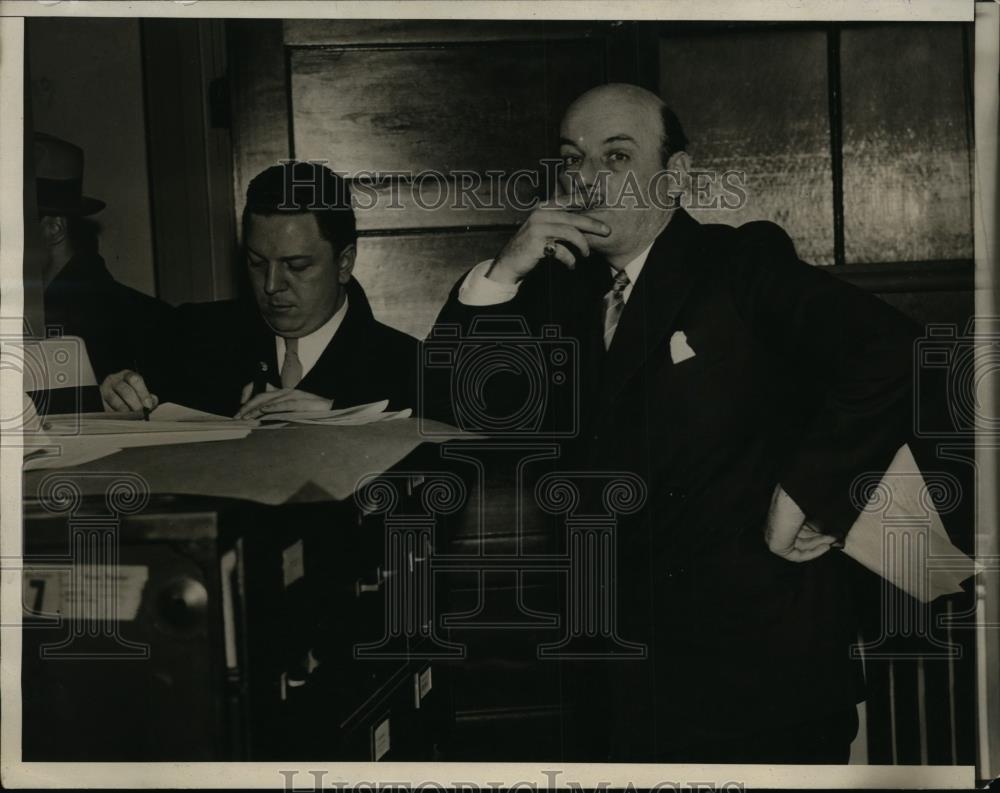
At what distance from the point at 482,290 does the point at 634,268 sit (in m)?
0.24

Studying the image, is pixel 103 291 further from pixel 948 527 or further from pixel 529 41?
pixel 948 527

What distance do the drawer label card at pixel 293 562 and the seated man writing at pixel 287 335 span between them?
13.7 inches

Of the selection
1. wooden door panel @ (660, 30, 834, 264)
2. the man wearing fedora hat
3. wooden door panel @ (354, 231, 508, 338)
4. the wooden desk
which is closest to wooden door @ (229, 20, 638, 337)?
wooden door panel @ (354, 231, 508, 338)

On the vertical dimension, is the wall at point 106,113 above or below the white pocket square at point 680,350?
above

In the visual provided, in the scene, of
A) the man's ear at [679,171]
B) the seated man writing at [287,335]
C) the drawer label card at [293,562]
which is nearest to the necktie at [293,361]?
the seated man writing at [287,335]

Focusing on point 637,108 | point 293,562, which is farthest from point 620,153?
point 293,562

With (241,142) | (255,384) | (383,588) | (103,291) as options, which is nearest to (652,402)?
(383,588)

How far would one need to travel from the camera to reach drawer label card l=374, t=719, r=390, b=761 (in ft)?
4.99

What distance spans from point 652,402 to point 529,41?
60cm

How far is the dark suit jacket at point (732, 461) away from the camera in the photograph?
1.54m

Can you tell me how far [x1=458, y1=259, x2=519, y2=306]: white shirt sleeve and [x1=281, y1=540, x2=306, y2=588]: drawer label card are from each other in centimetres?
50

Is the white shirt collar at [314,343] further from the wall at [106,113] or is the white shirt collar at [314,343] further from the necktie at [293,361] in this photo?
the wall at [106,113]

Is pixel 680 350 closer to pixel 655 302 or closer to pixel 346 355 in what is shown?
pixel 655 302

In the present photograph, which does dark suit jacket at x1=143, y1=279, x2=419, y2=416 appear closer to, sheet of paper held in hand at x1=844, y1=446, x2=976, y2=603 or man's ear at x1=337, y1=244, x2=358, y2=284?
man's ear at x1=337, y1=244, x2=358, y2=284
